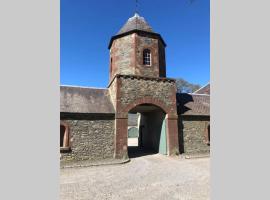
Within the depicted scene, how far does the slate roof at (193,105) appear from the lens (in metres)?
16.0

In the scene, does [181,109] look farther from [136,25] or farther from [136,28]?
[136,25]

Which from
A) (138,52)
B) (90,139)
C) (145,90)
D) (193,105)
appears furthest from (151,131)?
(138,52)

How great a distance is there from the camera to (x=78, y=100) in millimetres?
14258

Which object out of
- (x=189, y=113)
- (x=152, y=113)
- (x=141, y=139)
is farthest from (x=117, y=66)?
(x=141, y=139)

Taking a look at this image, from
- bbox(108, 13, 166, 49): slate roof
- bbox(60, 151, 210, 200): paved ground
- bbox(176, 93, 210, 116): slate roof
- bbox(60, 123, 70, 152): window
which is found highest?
bbox(108, 13, 166, 49): slate roof

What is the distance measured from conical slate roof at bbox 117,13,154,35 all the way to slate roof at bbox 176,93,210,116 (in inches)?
249

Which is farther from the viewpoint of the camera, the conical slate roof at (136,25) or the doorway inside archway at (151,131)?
the conical slate roof at (136,25)

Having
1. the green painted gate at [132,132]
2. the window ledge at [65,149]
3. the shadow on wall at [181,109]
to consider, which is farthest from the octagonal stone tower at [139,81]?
the green painted gate at [132,132]

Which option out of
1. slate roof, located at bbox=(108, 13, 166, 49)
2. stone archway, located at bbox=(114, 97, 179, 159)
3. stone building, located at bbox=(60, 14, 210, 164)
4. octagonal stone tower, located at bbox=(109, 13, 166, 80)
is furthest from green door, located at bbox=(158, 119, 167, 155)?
slate roof, located at bbox=(108, 13, 166, 49)

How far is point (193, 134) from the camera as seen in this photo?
15602 millimetres

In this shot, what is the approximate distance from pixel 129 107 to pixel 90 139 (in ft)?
10.8

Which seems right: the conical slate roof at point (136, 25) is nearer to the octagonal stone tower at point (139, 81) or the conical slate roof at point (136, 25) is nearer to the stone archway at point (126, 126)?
the octagonal stone tower at point (139, 81)

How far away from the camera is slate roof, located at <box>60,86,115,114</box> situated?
43.8 ft

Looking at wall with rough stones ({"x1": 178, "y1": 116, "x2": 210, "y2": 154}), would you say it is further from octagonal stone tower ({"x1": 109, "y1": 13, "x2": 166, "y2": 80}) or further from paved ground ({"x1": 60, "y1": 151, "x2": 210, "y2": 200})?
octagonal stone tower ({"x1": 109, "y1": 13, "x2": 166, "y2": 80})
